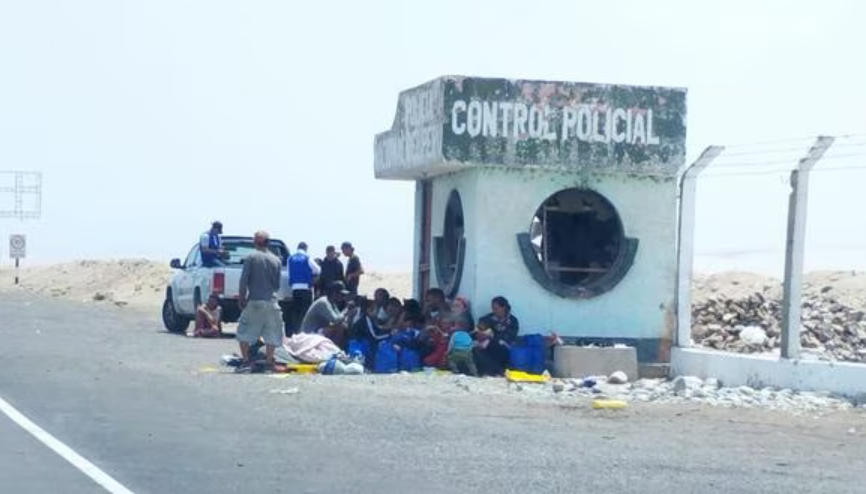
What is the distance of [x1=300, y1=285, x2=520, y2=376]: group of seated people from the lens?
72.2 ft

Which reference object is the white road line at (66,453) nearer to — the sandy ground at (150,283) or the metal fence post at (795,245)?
the metal fence post at (795,245)

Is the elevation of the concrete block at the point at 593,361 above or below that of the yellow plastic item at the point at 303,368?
above

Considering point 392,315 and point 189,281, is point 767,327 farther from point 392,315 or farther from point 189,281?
point 189,281

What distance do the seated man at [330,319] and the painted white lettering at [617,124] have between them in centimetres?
421

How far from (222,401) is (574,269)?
7.57 m

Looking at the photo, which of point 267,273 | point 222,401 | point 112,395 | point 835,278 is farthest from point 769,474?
point 835,278

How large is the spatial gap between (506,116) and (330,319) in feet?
12.2

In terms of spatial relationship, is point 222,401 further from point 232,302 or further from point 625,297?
point 232,302

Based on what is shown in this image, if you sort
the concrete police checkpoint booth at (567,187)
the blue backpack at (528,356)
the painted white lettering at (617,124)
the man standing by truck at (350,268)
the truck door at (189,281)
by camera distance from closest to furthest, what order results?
the blue backpack at (528,356) → the concrete police checkpoint booth at (567,187) → the painted white lettering at (617,124) → the man standing by truck at (350,268) → the truck door at (189,281)

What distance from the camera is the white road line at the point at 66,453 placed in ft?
38.5

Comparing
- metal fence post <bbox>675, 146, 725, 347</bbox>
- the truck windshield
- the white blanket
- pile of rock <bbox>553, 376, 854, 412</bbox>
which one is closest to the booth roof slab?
metal fence post <bbox>675, 146, 725, 347</bbox>

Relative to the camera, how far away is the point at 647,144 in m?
23.2

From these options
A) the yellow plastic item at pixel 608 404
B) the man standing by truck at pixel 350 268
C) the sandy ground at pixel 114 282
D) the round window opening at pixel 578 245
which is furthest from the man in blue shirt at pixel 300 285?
the sandy ground at pixel 114 282

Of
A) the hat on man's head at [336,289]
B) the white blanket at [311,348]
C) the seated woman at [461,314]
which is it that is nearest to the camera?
the white blanket at [311,348]
